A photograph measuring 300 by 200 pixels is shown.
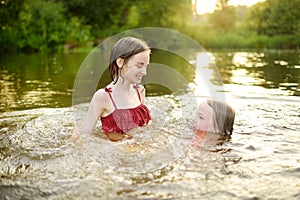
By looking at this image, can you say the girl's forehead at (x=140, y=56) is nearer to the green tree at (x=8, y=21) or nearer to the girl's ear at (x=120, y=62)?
the girl's ear at (x=120, y=62)

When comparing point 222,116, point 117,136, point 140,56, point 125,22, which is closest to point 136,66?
point 140,56

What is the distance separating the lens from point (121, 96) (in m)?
3.91

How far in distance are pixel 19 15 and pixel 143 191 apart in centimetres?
2447

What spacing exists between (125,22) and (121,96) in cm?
3080

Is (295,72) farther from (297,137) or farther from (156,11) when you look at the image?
(156,11)

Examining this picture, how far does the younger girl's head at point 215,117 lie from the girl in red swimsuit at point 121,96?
25.1 inches

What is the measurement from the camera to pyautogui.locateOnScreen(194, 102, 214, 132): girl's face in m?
3.97

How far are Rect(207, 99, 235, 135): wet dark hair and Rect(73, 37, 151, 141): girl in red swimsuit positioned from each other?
77cm

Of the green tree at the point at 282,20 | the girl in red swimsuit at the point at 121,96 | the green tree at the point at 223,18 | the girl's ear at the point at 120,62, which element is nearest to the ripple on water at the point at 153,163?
the girl in red swimsuit at the point at 121,96

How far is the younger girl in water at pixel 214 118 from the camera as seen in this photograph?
3961 mm

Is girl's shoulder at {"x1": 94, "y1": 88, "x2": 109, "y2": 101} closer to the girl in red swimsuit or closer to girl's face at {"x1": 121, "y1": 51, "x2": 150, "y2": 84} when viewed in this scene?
the girl in red swimsuit

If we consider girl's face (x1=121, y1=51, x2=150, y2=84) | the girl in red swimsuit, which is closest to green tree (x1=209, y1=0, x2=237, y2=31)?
the girl in red swimsuit

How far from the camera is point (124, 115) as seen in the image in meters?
3.92

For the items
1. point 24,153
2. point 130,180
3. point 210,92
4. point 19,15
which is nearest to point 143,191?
point 130,180
